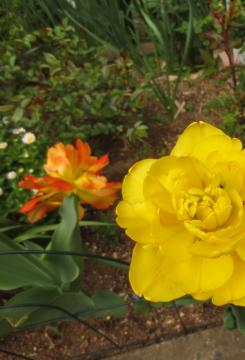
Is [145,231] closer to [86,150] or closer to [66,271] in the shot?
[66,271]

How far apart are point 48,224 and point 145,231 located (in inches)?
47.1

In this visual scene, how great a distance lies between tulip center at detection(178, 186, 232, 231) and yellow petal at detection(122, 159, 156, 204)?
0.32 ft

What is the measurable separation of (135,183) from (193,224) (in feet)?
0.43

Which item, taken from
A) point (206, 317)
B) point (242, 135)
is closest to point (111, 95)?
point (242, 135)

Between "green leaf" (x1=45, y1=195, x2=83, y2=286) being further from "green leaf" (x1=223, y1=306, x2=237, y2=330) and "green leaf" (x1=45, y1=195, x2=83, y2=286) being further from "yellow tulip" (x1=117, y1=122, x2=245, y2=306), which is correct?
"yellow tulip" (x1=117, y1=122, x2=245, y2=306)

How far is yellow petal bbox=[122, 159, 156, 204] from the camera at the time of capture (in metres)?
0.72

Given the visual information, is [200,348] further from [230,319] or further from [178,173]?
[178,173]

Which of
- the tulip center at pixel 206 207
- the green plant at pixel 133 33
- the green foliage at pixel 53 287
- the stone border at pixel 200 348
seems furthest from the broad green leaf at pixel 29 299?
the green plant at pixel 133 33

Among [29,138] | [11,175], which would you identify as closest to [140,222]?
[11,175]

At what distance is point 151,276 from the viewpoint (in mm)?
699

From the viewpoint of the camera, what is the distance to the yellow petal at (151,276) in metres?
0.70

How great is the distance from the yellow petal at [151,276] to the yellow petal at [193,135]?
0.46 ft

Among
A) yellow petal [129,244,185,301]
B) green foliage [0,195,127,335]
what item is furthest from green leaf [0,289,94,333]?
yellow petal [129,244,185,301]

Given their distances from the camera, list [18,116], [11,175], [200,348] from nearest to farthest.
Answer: [200,348] → [11,175] → [18,116]
